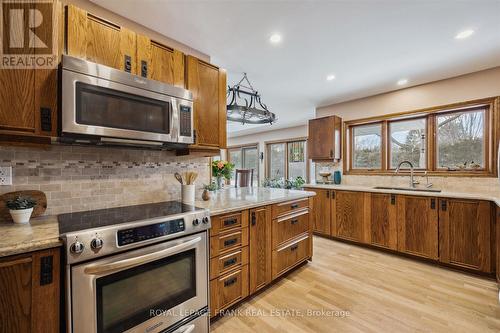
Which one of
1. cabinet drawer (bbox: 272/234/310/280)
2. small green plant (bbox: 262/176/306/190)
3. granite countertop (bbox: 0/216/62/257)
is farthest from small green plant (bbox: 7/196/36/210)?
small green plant (bbox: 262/176/306/190)

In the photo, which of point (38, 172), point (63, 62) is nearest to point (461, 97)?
point (63, 62)

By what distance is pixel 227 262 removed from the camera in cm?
177

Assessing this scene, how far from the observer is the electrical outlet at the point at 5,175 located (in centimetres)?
136

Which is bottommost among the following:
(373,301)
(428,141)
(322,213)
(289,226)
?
(373,301)

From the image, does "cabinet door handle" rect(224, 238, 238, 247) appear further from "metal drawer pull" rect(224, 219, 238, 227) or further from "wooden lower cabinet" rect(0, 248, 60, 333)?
"wooden lower cabinet" rect(0, 248, 60, 333)

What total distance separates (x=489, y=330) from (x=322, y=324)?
4.11 feet

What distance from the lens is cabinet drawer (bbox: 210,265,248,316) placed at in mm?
1667

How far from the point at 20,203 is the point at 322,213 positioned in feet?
12.0

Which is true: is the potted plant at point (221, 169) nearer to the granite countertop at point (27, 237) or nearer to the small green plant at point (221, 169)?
the small green plant at point (221, 169)

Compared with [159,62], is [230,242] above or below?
below

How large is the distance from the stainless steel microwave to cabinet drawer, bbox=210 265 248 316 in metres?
1.17

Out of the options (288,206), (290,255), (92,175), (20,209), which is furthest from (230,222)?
(20,209)

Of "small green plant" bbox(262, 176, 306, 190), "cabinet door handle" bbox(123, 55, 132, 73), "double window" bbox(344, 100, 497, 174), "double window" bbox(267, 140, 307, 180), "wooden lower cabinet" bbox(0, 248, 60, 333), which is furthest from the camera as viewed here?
"double window" bbox(267, 140, 307, 180)

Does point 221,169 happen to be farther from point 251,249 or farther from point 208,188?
point 251,249
